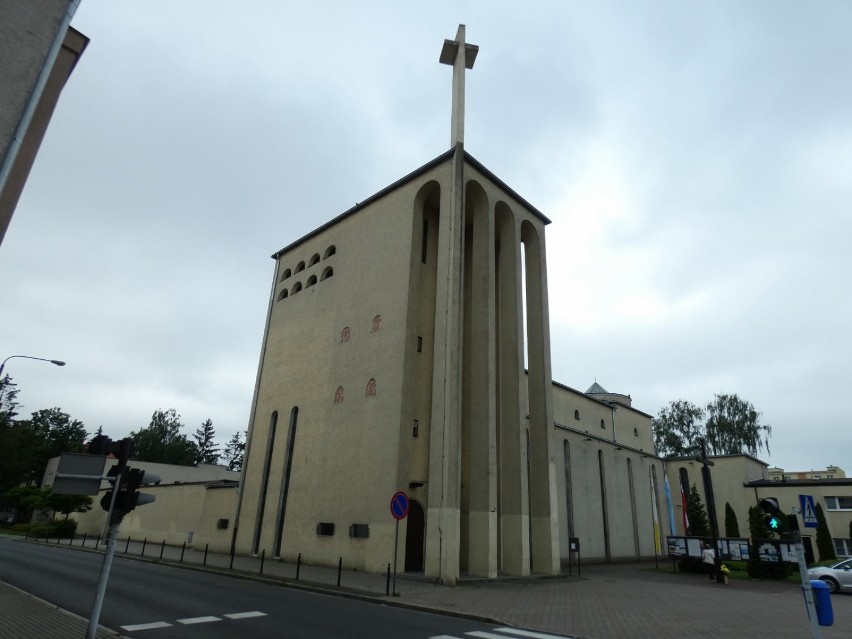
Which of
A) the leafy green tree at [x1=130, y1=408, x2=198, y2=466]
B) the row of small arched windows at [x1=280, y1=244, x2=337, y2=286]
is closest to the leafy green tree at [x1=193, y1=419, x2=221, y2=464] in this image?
the leafy green tree at [x1=130, y1=408, x2=198, y2=466]

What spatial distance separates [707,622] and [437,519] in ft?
29.5

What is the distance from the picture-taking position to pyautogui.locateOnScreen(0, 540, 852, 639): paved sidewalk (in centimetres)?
980

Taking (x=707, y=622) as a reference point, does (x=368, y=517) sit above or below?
above

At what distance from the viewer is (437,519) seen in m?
18.0

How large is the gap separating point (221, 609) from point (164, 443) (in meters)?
79.9

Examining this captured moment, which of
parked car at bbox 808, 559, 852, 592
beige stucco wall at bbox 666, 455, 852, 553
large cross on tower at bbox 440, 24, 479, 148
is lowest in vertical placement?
parked car at bbox 808, 559, 852, 592

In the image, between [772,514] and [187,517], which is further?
[187,517]

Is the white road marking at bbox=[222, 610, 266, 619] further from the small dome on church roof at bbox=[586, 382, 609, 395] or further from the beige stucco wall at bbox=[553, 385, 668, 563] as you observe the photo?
the small dome on church roof at bbox=[586, 382, 609, 395]

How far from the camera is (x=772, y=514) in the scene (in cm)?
930

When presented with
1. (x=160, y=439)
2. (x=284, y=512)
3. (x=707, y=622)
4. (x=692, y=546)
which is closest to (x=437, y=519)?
(x=707, y=622)

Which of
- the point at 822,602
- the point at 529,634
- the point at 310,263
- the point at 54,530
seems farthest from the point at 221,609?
the point at 54,530

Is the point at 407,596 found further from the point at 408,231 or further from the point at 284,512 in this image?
the point at 408,231

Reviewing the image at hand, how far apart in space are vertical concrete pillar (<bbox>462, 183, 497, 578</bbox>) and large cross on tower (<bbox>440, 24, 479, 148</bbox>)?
2837mm

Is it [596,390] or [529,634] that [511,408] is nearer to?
[529,634]
